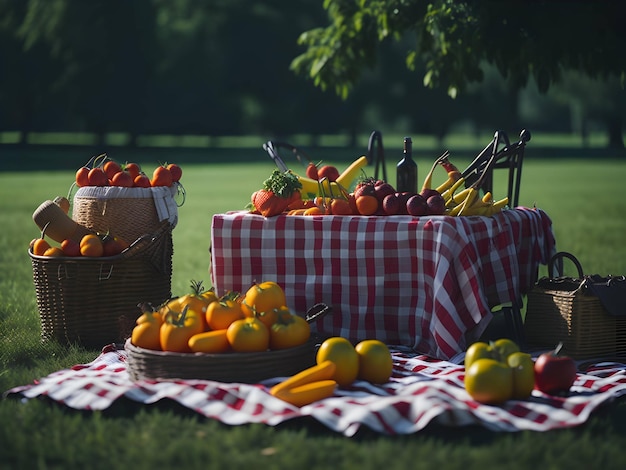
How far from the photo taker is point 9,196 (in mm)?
23953

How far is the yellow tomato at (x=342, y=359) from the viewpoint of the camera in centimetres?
545

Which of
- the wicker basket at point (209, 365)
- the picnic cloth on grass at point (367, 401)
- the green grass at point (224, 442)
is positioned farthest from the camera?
the wicker basket at point (209, 365)

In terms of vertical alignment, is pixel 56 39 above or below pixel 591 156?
above

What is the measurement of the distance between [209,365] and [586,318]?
259 cm

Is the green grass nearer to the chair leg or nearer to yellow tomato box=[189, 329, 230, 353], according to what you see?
yellow tomato box=[189, 329, 230, 353]

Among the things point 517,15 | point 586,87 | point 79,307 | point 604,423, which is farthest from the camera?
point 586,87

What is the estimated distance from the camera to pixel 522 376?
203 inches

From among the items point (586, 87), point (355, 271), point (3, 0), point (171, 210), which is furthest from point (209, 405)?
point (586, 87)

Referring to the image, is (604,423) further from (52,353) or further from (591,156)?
(591,156)

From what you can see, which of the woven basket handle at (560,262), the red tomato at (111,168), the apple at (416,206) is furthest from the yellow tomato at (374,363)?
the red tomato at (111,168)

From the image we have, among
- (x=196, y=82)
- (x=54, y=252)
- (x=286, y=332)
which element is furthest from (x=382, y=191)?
(x=196, y=82)

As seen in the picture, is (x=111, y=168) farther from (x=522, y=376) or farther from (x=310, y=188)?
(x=522, y=376)

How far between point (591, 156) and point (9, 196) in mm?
35704

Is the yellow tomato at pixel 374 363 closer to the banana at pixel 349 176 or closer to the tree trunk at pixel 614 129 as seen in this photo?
the banana at pixel 349 176
